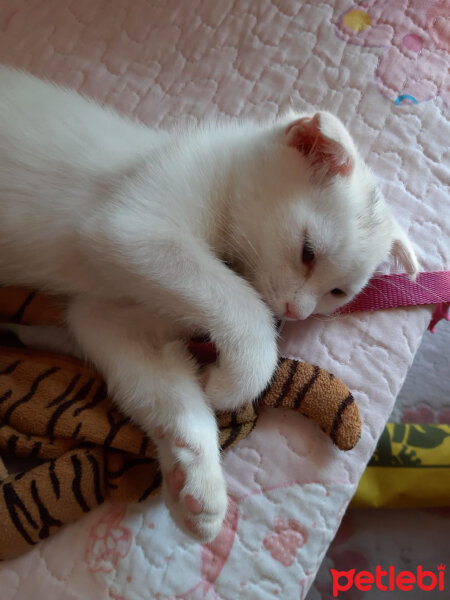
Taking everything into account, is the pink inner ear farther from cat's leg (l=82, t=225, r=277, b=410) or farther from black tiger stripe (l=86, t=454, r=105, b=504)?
black tiger stripe (l=86, t=454, r=105, b=504)

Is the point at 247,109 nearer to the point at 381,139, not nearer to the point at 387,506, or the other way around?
the point at 381,139

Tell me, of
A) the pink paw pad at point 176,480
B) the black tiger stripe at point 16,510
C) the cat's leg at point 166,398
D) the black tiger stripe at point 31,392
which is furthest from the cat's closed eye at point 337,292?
the black tiger stripe at point 16,510

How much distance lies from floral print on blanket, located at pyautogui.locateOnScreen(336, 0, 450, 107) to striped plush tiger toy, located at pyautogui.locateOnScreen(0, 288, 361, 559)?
71 cm

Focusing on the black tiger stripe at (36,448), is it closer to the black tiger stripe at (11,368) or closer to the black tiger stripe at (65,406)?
the black tiger stripe at (65,406)

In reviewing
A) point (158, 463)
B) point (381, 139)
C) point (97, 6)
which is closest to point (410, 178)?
point (381, 139)

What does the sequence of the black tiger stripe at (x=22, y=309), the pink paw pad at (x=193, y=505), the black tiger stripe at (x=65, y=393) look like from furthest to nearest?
the black tiger stripe at (x=22, y=309) < the black tiger stripe at (x=65, y=393) < the pink paw pad at (x=193, y=505)

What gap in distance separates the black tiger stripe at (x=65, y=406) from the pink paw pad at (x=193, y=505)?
0.25m

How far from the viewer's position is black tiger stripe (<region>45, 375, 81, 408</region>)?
0.83 metres

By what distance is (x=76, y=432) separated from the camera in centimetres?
80

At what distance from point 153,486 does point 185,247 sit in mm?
392

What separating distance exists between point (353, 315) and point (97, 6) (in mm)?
1025

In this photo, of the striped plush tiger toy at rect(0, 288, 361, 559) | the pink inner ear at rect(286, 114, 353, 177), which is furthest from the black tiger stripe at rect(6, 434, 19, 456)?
the pink inner ear at rect(286, 114, 353, 177)

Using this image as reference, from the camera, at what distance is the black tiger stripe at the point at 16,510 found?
2.44 feet

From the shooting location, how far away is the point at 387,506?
45.6 inches
